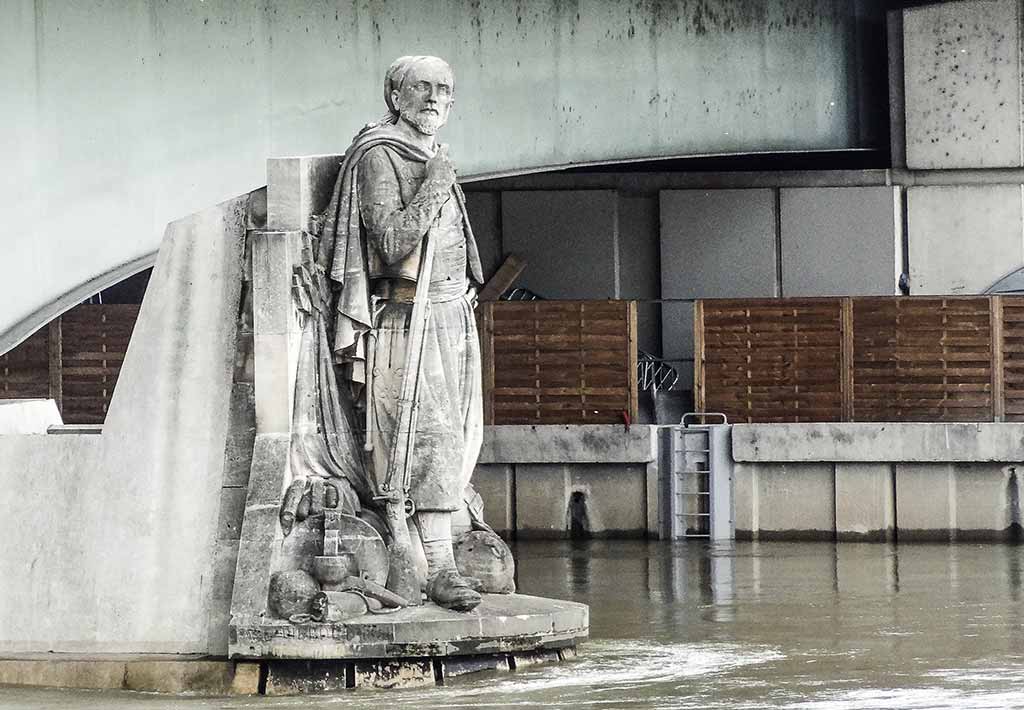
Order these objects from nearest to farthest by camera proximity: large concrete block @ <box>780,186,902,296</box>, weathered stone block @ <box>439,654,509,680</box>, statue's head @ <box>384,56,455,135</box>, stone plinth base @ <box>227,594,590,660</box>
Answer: stone plinth base @ <box>227,594,590,660</box> < weathered stone block @ <box>439,654,509,680</box> < statue's head @ <box>384,56,455,135</box> < large concrete block @ <box>780,186,902,296</box>

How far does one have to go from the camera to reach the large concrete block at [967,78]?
37.1 metres

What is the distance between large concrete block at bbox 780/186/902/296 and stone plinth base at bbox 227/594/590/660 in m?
21.9

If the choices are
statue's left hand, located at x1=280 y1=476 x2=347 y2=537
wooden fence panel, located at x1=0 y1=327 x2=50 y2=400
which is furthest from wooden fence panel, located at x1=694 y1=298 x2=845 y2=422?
statue's left hand, located at x1=280 y1=476 x2=347 y2=537

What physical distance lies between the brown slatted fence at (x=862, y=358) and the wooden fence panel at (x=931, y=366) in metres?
0.01

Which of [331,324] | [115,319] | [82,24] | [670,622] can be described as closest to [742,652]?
[670,622]

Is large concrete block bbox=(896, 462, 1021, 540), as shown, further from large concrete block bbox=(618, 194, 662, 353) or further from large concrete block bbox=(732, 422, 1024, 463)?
large concrete block bbox=(618, 194, 662, 353)

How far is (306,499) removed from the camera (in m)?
18.0

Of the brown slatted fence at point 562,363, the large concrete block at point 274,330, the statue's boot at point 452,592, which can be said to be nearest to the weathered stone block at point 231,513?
the large concrete block at point 274,330

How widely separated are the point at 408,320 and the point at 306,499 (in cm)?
170

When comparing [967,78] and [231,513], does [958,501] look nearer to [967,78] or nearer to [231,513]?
[967,78]

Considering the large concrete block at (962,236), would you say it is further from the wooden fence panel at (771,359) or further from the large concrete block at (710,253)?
the wooden fence panel at (771,359)

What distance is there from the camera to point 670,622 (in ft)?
72.7

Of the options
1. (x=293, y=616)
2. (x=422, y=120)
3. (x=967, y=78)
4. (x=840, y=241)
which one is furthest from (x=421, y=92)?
(x=840, y=241)

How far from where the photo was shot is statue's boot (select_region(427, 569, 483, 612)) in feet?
58.6
